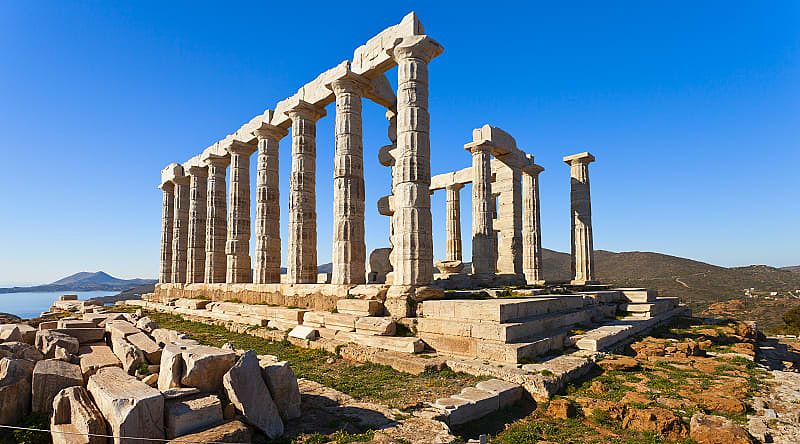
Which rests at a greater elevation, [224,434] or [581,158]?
[581,158]

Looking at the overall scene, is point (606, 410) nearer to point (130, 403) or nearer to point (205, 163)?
point (130, 403)

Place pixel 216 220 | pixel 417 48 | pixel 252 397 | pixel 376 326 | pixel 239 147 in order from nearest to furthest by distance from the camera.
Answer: pixel 252 397
pixel 376 326
pixel 417 48
pixel 239 147
pixel 216 220

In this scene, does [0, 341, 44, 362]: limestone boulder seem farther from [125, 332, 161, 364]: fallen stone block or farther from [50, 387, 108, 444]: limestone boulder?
[50, 387, 108, 444]: limestone boulder

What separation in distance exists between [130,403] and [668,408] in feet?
26.5

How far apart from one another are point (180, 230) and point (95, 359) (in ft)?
77.5

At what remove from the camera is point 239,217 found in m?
23.1

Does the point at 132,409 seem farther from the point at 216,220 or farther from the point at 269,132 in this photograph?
the point at 216,220

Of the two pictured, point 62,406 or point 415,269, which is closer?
point 62,406

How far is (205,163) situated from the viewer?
87.5 ft

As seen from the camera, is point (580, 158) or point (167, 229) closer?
point (580, 158)

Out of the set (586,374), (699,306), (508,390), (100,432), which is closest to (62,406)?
(100,432)

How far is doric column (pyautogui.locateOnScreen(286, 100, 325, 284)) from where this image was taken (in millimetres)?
18094

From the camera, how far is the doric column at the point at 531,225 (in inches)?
1003

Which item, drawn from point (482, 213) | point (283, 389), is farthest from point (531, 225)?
point (283, 389)
